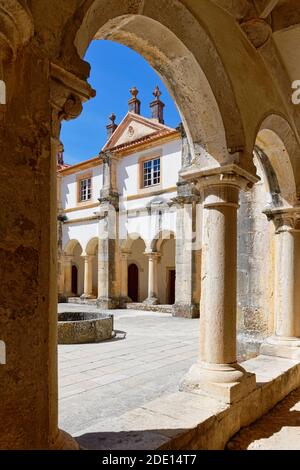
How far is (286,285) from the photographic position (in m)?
4.45

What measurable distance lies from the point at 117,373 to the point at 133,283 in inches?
547

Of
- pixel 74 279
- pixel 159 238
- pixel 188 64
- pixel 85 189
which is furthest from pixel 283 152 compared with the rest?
pixel 74 279

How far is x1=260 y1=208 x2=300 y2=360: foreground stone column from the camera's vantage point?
14.3 ft

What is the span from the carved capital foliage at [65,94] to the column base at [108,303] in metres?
13.3

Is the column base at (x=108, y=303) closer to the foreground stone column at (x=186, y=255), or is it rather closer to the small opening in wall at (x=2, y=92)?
the foreground stone column at (x=186, y=255)

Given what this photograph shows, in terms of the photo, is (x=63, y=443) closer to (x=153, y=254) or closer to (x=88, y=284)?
(x=153, y=254)

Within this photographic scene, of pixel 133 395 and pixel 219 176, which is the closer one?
pixel 219 176

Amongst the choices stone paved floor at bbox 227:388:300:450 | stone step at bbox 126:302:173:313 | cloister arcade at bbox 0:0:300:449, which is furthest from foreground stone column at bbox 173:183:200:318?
stone paved floor at bbox 227:388:300:450

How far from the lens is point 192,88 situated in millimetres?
2959

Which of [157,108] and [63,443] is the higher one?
[157,108]

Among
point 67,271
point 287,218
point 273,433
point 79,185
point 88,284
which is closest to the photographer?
point 273,433

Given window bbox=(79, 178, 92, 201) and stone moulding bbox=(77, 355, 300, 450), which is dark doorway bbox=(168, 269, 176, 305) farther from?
stone moulding bbox=(77, 355, 300, 450)

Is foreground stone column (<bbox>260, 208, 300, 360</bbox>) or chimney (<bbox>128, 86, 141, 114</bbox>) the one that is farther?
chimney (<bbox>128, 86, 141, 114</bbox>)

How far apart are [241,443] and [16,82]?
2729mm
